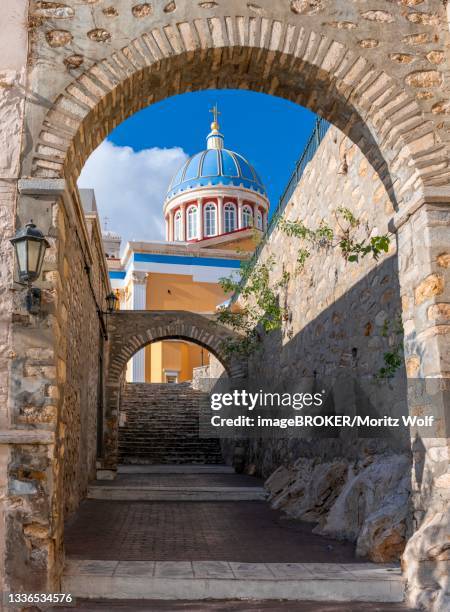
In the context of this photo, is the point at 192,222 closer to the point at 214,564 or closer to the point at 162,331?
the point at 162,331

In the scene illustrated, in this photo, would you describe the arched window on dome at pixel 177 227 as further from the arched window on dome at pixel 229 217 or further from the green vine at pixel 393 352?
the green vine at pixel 393 352

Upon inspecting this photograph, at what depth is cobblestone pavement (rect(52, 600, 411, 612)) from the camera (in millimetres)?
4070

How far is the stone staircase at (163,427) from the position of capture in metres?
17.0

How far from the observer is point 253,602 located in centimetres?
428

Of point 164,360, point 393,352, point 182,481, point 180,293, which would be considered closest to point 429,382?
point 393,352

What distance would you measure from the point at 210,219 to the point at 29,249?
26.4 m

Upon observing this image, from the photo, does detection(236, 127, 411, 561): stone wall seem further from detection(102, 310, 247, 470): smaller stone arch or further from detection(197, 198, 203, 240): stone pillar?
detection(197, 198, 203, 240): stone pillar

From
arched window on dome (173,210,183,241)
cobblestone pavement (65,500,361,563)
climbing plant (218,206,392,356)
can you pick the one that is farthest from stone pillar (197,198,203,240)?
cobblestone pavement (65,500,361,563)

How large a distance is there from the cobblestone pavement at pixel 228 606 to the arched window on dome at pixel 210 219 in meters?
26.7

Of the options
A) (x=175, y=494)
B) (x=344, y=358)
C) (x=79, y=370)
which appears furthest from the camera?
(x=175, y=494)

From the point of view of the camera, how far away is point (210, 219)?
99.8 ft

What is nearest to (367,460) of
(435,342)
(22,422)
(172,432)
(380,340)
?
(380,340)

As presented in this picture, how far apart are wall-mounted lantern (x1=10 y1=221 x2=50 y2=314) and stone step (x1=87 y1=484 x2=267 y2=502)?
19.6 feet

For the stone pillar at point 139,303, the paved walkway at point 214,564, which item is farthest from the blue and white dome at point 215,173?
the paved walkway at point 214,564
